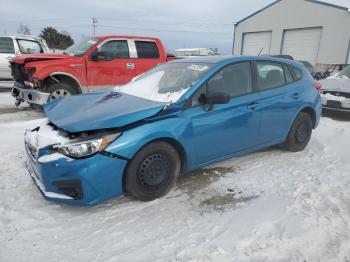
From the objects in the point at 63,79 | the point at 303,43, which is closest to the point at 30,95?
the point at 63,79

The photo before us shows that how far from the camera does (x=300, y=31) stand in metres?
25.7

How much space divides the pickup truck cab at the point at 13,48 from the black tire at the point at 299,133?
9.13m

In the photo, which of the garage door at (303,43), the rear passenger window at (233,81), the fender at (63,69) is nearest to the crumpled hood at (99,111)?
the rear passenger window at (233,81)

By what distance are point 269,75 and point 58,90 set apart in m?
4.77

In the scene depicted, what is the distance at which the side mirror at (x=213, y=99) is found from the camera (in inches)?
144

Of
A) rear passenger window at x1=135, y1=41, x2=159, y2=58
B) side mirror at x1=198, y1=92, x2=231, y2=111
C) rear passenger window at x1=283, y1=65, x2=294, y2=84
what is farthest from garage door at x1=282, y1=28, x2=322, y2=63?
side mirror at x1=198, y1=92, x2=231, y2=111

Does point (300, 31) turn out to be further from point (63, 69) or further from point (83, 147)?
point (83, 147)

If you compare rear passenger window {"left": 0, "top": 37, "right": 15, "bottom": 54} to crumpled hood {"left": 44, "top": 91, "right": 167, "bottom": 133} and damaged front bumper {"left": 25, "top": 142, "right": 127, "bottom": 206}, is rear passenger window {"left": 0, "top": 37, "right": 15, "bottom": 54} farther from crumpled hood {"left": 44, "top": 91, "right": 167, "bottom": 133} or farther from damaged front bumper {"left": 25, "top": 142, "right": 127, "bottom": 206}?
damaged front bumper {"left": 25, "top": 142, "right": 127, "bottom": 206}

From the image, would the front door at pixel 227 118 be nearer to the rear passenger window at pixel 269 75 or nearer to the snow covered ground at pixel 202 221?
the rear passenger window at pixel 269 75

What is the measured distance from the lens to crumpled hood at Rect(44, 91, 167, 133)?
3189mm

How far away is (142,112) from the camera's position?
3367mm

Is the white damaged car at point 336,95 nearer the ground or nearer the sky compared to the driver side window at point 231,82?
nearer the ground

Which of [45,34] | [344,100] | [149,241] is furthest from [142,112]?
[45,34]

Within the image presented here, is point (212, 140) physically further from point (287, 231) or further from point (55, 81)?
point (55, 81)
